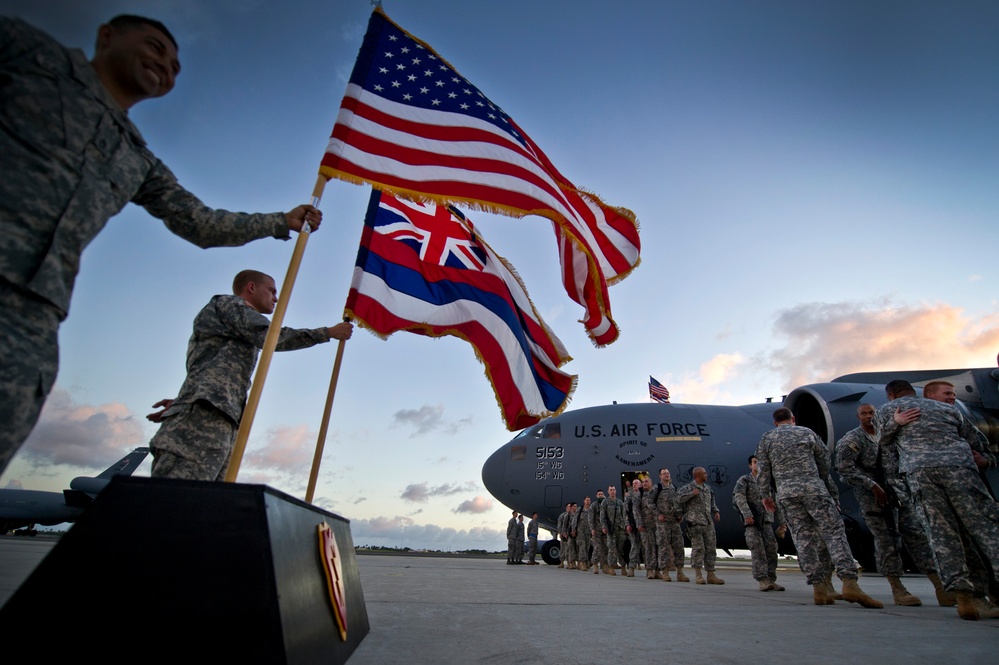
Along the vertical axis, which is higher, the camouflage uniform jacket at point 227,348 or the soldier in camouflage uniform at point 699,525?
the camouflage uniform jacket at point 227,348

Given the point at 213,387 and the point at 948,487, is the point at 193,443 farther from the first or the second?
the point at 948,487

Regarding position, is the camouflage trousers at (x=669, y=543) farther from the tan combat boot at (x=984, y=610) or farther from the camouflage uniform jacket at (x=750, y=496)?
the tan combat boot at (x=984, y=610)

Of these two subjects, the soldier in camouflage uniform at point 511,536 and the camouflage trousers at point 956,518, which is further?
the soldier in camouflage uniform at point 511,536

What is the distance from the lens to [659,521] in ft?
27.6

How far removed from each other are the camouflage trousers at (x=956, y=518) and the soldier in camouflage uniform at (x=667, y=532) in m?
4.67

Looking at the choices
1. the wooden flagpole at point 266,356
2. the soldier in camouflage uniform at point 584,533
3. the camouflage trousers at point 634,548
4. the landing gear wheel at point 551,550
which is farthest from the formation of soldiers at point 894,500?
the landing gear wheel at point 551,550

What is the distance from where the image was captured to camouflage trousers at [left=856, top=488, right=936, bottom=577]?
15.2 ft

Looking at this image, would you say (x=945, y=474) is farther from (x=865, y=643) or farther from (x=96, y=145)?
(x=96, y=145)

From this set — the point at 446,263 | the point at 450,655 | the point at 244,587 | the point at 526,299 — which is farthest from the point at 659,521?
the point at 244,587

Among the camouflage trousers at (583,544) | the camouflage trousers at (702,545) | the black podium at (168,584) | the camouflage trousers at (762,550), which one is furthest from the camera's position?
the camouflage trousers at (583,544)

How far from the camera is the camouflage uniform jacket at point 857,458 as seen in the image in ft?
15.8

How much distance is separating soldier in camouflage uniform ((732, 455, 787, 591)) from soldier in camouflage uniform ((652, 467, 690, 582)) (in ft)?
3.86

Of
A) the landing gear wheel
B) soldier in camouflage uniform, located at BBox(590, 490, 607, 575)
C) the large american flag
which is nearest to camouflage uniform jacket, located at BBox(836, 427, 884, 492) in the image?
the large american flag

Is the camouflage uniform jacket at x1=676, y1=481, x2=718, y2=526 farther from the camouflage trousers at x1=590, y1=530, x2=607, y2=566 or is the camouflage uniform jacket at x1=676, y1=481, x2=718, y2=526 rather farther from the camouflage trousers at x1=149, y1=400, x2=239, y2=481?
the camouflage trousers at x1=149, y1=400, x2=239, y2=481
